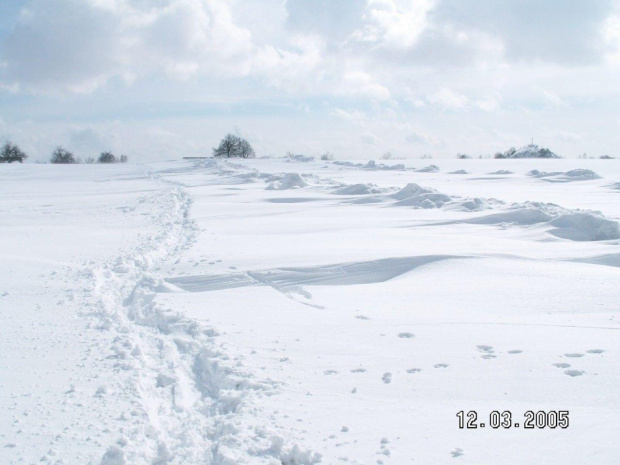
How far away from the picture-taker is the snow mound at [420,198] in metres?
14.2

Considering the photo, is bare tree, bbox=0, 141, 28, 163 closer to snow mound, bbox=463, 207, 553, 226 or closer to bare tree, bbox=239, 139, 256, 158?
bare tree, bbox=239, 139, 256, 158

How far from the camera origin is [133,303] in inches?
220

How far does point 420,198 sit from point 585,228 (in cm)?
599

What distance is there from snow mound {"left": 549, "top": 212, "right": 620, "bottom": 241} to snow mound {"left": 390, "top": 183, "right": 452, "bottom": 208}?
14.3 feet

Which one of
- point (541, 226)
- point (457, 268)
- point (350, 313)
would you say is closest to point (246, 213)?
point (541, 226)

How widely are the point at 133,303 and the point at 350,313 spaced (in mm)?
2184

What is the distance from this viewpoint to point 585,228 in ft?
30.7

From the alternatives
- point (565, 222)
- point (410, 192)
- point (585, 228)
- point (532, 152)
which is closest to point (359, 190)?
point (410, 192)

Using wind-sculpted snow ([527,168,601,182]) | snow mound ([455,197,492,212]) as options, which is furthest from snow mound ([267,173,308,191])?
wind-sculpted snow ([527,168,601,182])

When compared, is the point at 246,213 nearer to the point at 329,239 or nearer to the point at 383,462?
the point at 329,239

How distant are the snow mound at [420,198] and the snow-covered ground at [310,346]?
4749 mm

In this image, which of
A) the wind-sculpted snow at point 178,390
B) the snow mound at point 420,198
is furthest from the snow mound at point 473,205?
the wind-sculpted snow at point 178,390

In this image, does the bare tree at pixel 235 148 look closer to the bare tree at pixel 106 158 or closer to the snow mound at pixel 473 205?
the bare tree at pixel 106 158

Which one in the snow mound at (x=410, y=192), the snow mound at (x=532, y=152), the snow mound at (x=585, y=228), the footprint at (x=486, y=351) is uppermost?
the snow mound at (x=532, y=152)
